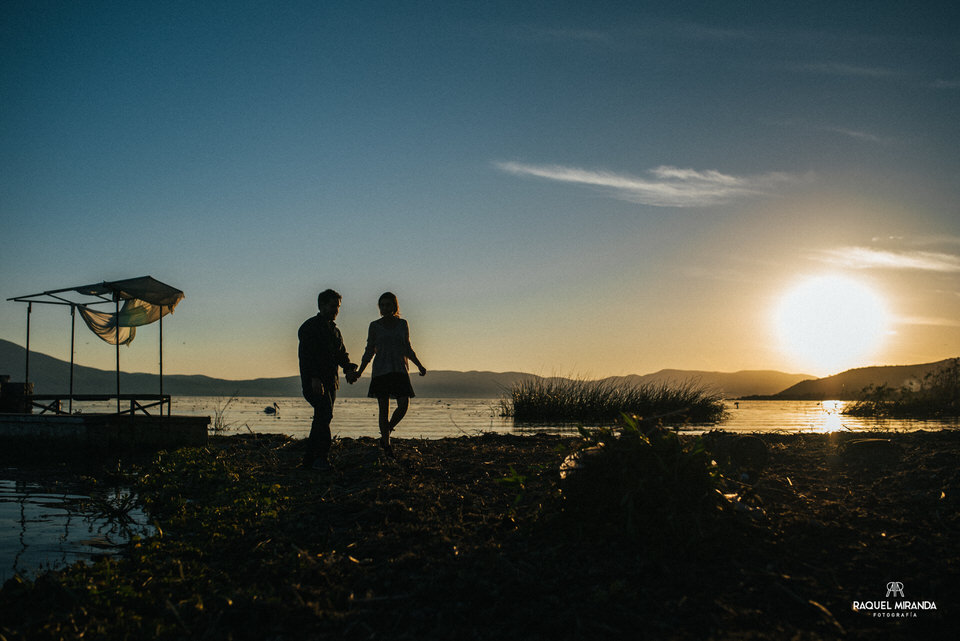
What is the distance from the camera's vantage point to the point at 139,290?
13.3 meters

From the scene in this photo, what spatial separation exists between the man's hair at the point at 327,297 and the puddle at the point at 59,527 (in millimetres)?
3410

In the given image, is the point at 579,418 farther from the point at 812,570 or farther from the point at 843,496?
the point at 812,570

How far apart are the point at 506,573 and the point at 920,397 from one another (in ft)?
96.1

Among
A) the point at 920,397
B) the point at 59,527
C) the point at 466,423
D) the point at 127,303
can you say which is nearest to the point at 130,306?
the point at 127,303

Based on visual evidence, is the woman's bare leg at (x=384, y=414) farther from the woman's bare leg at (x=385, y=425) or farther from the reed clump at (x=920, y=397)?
the reed clump at (x=920, y=397)

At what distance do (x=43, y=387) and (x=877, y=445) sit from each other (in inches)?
5174

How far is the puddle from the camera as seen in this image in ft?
15.3

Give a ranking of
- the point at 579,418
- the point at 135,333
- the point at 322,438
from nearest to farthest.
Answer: the point at 322,438 < the point at 135,333 < the point at 579,418

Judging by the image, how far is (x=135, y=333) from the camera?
1531 cm

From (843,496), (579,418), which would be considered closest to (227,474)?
(843,496)

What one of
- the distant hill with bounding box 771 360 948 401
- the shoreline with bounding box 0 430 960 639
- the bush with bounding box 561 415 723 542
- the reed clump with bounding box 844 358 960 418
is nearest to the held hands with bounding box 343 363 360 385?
the shoreline with bounding box 0 430 960 639

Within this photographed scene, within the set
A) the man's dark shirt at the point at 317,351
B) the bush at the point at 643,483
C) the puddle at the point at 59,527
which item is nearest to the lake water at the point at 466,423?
the man's dark shirt at the point at 317,351

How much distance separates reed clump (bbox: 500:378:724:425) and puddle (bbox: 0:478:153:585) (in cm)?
1913

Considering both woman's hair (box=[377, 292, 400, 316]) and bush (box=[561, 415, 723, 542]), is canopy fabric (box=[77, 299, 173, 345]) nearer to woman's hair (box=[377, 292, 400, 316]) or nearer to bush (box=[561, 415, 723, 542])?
woman's hair (box=[377, 292, 400, 316])
